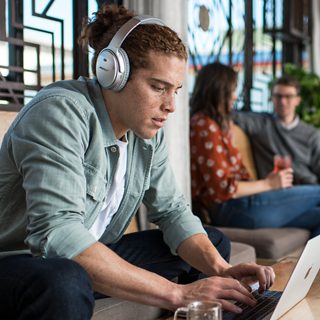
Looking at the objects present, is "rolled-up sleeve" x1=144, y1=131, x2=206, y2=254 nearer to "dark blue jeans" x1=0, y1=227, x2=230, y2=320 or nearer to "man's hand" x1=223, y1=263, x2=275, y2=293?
"man's hand" x1=223, y1=263, x2=275, y2=293

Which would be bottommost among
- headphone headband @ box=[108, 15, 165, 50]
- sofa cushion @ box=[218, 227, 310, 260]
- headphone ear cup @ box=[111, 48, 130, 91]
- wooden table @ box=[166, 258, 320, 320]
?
sofa cushion @ box=[218, 227, 310, 260]

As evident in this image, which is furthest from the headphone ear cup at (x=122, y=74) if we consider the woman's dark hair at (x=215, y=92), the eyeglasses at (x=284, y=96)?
the eyeglasses at (x=284, y=96)

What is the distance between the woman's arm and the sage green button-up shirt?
140cm

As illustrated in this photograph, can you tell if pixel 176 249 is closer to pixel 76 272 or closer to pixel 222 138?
pixel 76 272

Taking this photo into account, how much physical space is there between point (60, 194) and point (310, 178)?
8.95 feet

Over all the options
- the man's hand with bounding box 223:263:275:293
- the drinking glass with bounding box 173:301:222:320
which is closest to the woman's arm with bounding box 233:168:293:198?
the man's hand with bounding box 223:263:275:293

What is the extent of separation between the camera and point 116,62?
1540mm

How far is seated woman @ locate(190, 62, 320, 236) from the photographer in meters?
3.15

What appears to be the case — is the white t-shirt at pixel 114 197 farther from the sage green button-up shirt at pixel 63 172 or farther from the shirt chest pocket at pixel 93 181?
the shirt chest pocket at pixel 93 181

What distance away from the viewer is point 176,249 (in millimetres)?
1843

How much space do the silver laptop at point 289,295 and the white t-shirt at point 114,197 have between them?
0.43 metres

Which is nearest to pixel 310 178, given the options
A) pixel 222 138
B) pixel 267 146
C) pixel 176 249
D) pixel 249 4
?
pixel 267 146

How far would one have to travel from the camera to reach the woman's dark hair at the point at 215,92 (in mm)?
3234

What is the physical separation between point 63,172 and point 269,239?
1.72m
